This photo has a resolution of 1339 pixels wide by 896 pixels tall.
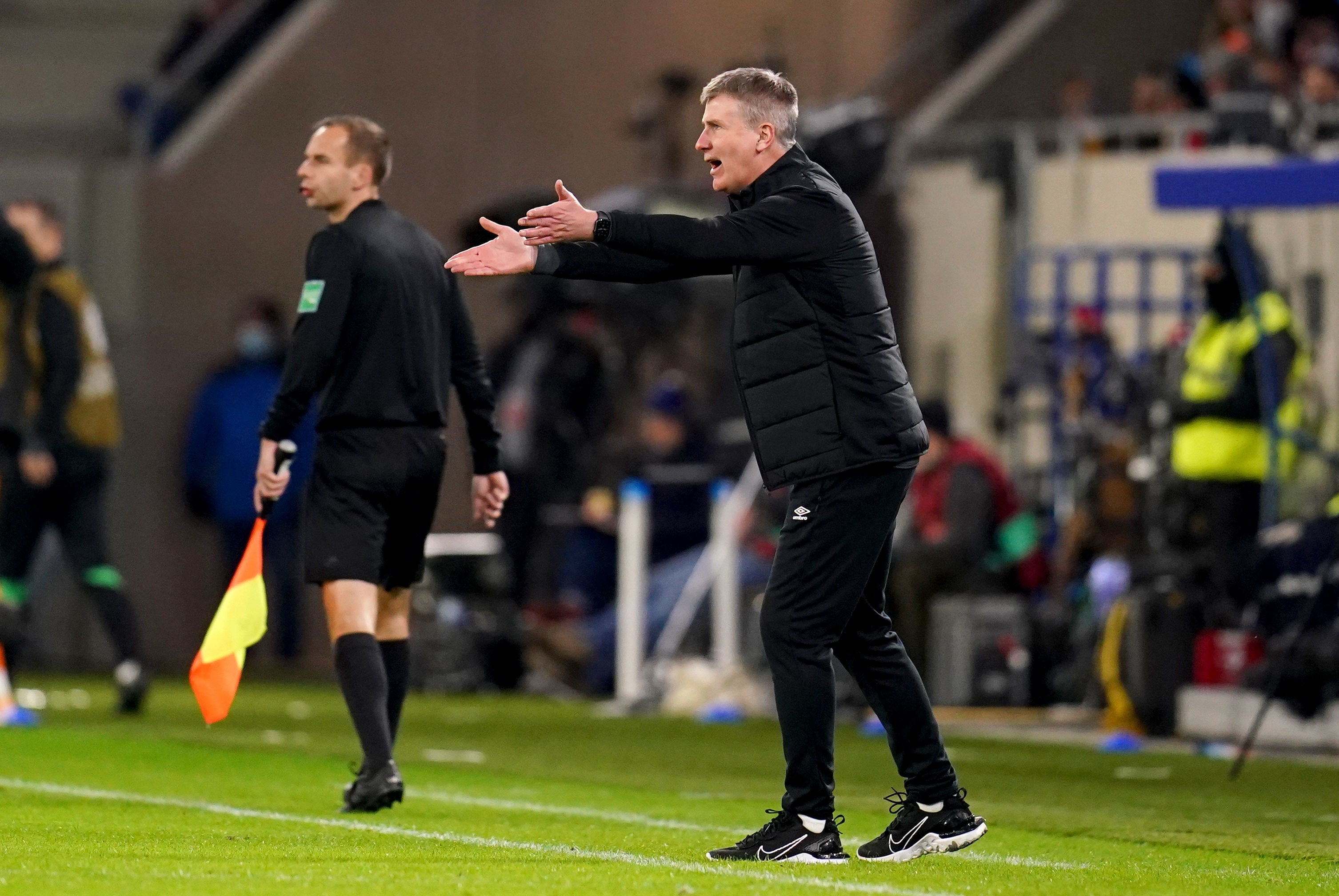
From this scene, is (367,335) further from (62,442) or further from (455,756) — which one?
(62,442)

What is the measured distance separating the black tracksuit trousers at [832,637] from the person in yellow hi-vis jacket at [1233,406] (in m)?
6.41

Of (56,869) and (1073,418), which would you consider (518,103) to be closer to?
(1073,418)

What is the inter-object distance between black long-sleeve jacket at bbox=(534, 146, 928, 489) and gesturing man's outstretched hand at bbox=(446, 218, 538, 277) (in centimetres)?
19

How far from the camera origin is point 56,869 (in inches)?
247

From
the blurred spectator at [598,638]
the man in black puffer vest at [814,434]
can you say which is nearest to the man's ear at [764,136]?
the man in black puffer vest at [814,434]

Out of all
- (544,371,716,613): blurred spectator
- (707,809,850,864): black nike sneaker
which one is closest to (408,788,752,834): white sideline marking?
(707,809,850,864): black nike sneaker

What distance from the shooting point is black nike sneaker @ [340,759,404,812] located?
787 centimetres

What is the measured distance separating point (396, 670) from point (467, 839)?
1.30m

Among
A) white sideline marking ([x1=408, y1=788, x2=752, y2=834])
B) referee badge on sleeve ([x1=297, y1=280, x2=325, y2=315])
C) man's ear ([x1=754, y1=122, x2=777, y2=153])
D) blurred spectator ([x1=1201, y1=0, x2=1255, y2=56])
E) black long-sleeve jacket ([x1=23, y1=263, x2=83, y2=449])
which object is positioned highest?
blurred spectator ([x1=1201, y1=0, x2=1255, y2=56])

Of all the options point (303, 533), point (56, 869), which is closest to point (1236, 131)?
point (303, 533)

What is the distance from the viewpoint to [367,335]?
8.16 metres

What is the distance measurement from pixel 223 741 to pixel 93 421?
217 cm

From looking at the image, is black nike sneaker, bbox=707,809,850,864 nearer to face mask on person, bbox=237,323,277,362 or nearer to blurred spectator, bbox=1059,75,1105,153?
face mask on person, bbox=237,323,277,362

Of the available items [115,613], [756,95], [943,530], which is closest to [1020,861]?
[756,95]
